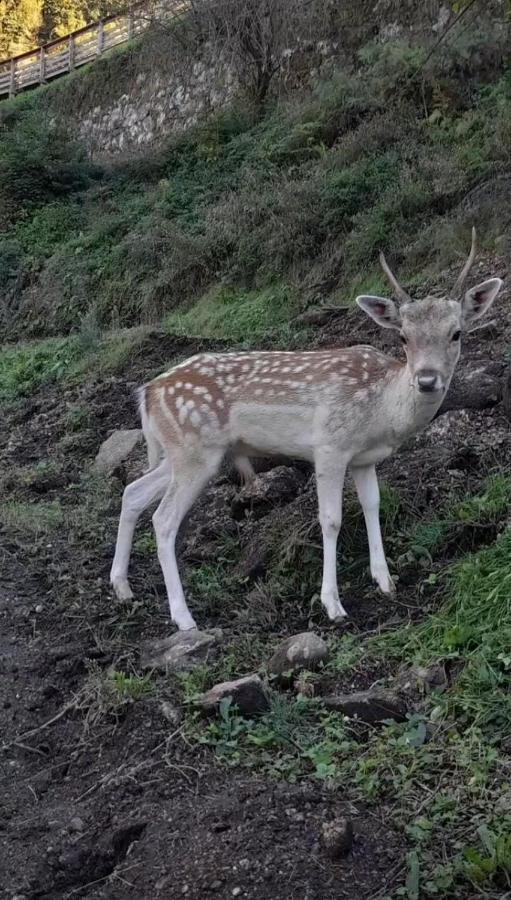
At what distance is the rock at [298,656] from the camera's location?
16.0 ft

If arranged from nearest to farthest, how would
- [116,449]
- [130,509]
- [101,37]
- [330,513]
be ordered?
[330,513], [130,509], [116,449], [101,37]

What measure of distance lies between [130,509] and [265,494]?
1140 millimetres

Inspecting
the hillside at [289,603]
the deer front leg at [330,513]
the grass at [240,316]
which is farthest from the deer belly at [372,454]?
the grass at [240,316]

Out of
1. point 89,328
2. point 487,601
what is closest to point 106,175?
point 89,328

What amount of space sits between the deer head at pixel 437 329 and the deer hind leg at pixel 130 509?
1.91 meters

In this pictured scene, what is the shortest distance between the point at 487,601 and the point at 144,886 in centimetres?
226

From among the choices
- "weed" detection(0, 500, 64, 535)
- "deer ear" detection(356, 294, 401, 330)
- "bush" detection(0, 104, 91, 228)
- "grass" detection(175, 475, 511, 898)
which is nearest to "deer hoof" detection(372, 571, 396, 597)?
"grass" detection(175, 475, 511, 898)

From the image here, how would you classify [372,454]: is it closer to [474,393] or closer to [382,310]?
[382,310]

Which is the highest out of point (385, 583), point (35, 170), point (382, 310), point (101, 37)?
point (101, 37)

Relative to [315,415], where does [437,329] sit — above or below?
above

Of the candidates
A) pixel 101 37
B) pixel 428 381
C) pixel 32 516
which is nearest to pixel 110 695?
pixel 428 381

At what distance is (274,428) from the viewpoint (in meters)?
6.19

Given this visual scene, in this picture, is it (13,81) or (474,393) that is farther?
(13,81)

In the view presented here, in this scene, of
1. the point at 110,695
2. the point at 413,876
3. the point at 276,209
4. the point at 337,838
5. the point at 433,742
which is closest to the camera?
the point at 413,876
